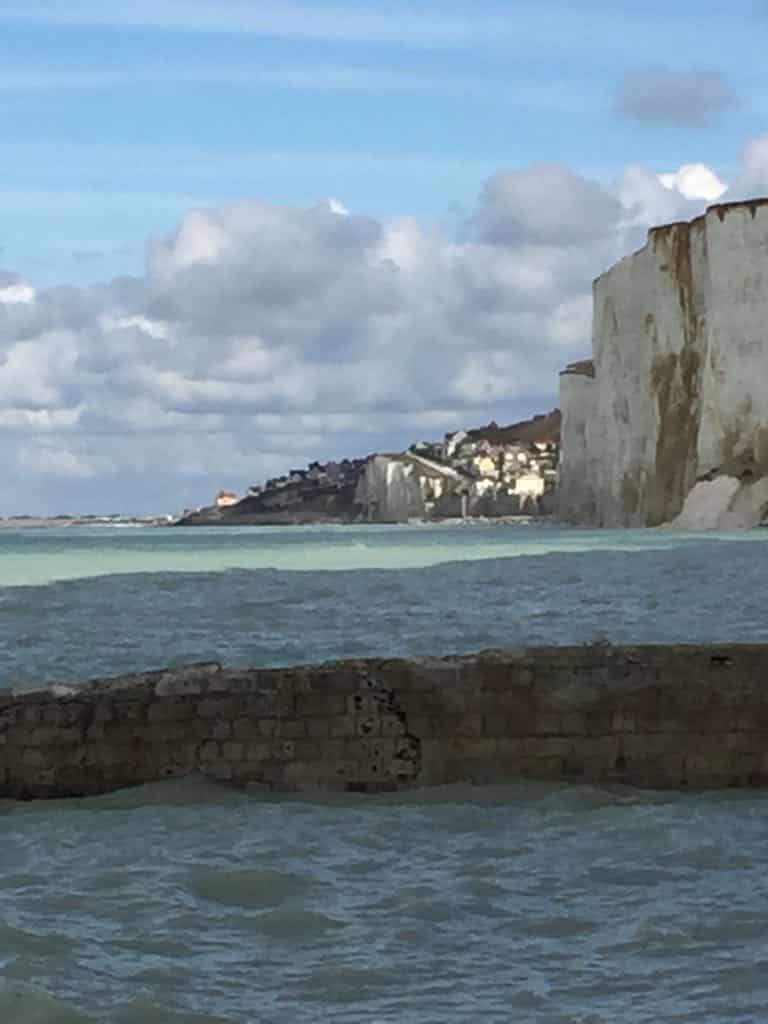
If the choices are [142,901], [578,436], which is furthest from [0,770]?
[578,436]

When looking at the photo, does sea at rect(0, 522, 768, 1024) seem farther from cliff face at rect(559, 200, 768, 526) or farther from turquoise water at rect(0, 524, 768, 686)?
cliff face at rect(559, 200, 768, 526)

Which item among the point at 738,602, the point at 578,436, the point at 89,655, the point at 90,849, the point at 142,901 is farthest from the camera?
the point at 578,436

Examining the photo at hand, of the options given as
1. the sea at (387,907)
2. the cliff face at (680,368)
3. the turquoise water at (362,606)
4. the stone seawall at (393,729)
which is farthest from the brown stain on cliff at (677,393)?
the sea at (387,907)

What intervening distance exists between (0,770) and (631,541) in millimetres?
39742

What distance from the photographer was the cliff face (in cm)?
5562

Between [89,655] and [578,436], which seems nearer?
[89,655]

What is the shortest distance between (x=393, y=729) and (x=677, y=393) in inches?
2043

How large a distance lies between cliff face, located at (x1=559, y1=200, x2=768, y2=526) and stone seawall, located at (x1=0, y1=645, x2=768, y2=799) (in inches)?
1874

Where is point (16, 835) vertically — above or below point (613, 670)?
below

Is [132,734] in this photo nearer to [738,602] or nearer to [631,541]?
[738,602]

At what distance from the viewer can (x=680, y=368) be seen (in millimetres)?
59688

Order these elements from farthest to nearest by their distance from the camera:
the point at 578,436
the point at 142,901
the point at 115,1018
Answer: the point at 578,436, the point at 142,901, the point at 115,1018

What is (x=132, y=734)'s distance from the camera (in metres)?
8.98

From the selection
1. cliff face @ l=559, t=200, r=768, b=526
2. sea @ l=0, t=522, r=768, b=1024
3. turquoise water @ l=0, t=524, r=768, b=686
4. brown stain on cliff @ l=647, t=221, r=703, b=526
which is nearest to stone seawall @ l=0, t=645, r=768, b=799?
sea @ l=0, t=522, r=768, b=1024
